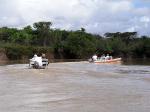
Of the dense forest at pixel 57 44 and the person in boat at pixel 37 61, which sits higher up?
the dense forest at pixel 57 44

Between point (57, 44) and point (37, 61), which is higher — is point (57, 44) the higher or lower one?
the higher one

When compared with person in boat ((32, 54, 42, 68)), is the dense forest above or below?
above

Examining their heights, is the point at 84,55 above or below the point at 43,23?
below

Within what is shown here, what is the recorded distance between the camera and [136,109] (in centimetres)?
1486

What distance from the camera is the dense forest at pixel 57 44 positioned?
10606 cm

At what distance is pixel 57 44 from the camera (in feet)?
379

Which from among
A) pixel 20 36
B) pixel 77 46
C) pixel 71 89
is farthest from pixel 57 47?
pixel 71 89

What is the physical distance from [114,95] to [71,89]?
3217 millimetres

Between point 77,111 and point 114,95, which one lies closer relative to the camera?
point 77,111

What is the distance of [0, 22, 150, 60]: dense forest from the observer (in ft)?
348

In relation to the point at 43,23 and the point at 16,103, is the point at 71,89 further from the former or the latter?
the point at 43,23

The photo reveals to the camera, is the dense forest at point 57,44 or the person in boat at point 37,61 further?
the dense forest at point 57,44

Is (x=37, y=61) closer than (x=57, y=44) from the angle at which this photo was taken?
Yes

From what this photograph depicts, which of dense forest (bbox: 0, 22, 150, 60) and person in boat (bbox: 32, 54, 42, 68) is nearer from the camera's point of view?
person in boat (bbox: 32, 54, 42, 68)
